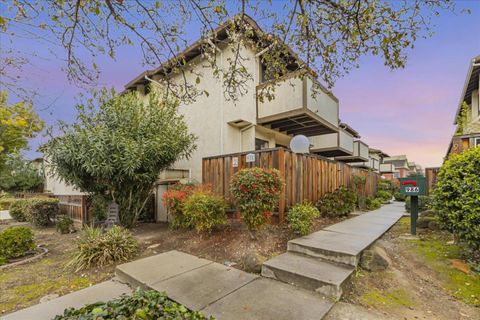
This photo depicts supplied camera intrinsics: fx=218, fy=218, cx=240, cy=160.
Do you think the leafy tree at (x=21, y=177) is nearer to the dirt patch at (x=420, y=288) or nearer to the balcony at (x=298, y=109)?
the balcony at (x=298, y=109)

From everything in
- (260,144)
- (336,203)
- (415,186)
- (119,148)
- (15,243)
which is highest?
(260,144)

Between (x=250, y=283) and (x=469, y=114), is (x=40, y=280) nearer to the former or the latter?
(x=250, y=283)

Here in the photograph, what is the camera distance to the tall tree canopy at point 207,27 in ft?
9.73

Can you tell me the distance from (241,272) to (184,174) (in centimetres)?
638

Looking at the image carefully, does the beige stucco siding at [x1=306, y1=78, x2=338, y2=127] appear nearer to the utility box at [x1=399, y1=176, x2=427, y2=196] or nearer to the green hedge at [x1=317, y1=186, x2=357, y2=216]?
the green hedge at [x1=317, y1=186, x2=357, y2=216]

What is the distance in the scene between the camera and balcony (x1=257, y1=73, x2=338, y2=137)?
7.72m

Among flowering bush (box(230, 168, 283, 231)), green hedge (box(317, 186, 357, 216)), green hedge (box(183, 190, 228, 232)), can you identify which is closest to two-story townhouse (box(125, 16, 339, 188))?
green hedge (box(317, 186, 357, 216))

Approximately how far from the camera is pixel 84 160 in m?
6.00

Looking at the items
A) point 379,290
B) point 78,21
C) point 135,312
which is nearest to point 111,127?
point 78,21

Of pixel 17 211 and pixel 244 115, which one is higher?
pixel 244 115

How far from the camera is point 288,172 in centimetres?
588

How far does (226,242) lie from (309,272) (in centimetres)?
215

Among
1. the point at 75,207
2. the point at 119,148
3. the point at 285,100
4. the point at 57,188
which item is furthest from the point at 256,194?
the point at 57,188

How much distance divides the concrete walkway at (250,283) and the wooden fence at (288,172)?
1.67 m
